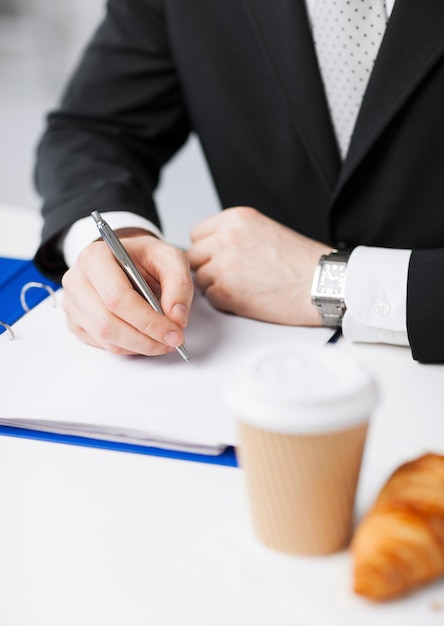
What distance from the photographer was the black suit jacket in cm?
112

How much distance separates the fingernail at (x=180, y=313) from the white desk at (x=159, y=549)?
19cm

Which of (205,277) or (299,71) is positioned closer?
(205,277)

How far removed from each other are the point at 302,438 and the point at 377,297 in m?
0.46

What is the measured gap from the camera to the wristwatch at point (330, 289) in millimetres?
954

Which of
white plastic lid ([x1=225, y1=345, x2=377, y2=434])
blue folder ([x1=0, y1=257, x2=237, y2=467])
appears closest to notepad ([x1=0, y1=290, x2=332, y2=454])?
blue folder ([x1=0, y1=257, x2=237, y2=467])

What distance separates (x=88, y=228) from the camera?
42.6 inches

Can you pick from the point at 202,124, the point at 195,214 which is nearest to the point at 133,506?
the point at 202,124

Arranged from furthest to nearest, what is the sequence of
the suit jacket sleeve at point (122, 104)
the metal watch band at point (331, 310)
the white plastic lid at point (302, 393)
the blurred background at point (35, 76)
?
1. the blurred background at point (35, 76)
2. the suit jacket sleeve at point (122, 104)
3. the metal watch band at point (331, 310)
4. the white plastic lid at point (302, 393)

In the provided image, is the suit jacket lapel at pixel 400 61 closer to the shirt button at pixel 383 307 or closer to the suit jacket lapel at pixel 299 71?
the suit jacket lapel at pixel 299 71

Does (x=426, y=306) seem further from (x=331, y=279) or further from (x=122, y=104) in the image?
(x=122, y=104)

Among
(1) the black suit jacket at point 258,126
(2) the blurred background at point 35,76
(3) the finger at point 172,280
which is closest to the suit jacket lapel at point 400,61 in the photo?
(1) the black suit jacket at point 258,126

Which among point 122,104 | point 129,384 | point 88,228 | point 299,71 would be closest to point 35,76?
point 122,104

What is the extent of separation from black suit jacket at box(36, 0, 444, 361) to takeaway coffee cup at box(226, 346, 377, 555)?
1.31 feet

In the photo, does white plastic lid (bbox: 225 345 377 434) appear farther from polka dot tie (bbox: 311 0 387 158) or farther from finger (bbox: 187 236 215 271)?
polka dot tie (bbox: 311 0 387 158)
